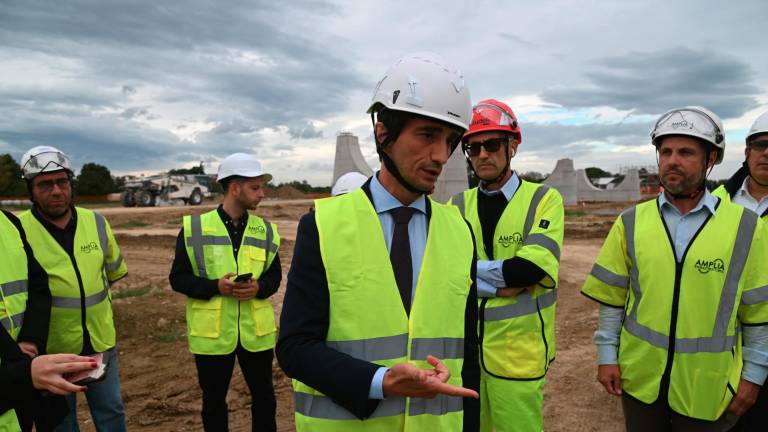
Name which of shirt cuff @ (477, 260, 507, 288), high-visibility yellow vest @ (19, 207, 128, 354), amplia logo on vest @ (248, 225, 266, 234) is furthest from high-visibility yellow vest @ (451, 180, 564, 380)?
high-visibility yellow vest @ (19, 207, 128, 354)

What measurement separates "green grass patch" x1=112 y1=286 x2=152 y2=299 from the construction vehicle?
25.7 meters

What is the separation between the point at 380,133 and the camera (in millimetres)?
1769

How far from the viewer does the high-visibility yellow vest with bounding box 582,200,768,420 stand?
2.55m

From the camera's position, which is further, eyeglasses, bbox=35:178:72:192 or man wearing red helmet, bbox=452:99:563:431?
eyeglasses, bbox=35:178:72:192

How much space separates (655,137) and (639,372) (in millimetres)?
1346

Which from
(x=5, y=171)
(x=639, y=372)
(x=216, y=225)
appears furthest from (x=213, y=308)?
(x=5, y=171)

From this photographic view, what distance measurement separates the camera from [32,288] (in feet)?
9.50

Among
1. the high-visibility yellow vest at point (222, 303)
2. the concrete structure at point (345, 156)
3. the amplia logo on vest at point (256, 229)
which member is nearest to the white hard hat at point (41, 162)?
the high-visibility yellow vest at point (222, 303)

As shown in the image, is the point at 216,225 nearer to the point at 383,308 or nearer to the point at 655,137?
the point at 383,308

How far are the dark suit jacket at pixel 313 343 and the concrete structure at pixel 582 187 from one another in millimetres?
43654

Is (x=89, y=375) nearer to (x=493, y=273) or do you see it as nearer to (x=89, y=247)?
(x=89, y=247)

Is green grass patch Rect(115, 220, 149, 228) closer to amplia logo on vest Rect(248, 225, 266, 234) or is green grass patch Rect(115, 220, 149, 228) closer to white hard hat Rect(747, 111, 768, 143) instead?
amplia logo on vest Rect(248, 225, 266, 234)

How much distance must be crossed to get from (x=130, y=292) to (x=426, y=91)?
946 cm

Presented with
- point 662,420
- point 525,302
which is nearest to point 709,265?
point 662,420
